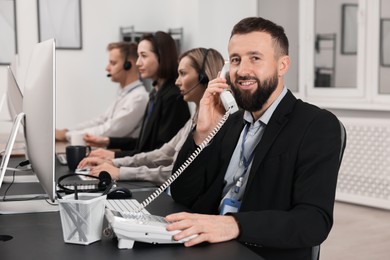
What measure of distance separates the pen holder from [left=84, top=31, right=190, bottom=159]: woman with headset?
4.98 feet

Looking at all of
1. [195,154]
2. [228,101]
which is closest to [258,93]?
[228,101]

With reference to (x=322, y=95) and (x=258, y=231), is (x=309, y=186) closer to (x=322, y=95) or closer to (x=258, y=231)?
(x=258, y=231)

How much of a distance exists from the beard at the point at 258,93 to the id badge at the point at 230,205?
30 centimetres

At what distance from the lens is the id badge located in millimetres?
1752

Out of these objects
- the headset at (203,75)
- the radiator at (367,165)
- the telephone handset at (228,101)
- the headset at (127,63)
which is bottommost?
the radiator at (367,165)

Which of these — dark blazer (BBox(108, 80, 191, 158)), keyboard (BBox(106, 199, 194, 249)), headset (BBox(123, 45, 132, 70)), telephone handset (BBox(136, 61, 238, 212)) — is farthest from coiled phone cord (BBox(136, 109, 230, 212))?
headset (BBox(123, 45, 132, 70))

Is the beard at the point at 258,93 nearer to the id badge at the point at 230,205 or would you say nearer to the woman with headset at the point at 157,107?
the id badge at the point at 230,205

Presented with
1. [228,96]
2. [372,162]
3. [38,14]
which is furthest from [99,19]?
[228,96]

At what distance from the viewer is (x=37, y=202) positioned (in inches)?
70.3

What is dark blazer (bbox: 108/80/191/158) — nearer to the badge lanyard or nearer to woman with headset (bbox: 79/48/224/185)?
woman with headset (bbox: 79/48/224/185)

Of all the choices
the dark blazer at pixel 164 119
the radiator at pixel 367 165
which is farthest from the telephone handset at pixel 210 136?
the radiator at pixel 367 165

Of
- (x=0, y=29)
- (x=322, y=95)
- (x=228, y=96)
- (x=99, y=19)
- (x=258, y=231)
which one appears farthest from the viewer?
(x=99, y=19)

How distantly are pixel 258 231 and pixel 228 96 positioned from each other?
0.62 meters

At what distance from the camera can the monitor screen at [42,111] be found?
1451mm
